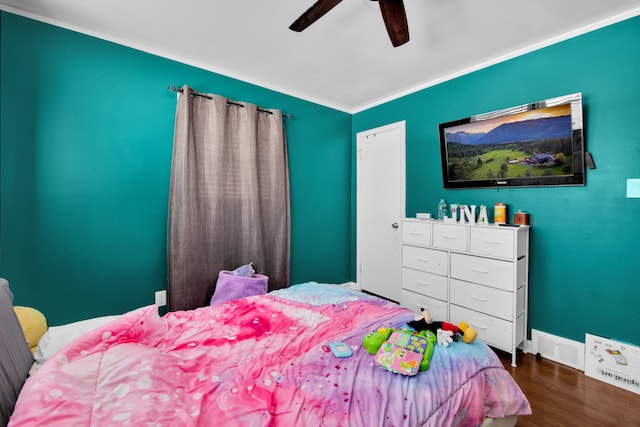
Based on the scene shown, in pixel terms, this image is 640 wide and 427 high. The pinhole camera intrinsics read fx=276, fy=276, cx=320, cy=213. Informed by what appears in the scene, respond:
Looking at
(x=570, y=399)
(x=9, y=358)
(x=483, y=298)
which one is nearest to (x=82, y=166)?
(x=9, y=358)

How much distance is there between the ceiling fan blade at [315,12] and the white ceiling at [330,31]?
0.97 ft

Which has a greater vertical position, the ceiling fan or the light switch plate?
the ceiling fan

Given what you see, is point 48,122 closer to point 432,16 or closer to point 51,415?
point 51,415

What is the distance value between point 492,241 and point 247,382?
2.21 metres

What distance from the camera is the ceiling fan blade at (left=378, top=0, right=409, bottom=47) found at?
1.54 metres

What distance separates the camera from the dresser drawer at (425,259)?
2686 mm

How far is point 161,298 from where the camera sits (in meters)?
2.57

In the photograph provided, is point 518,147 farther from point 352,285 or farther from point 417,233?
point 352,285

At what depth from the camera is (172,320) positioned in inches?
64.5

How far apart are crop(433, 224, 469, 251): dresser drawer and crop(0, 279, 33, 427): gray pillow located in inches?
112

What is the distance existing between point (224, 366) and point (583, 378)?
260 centimetres

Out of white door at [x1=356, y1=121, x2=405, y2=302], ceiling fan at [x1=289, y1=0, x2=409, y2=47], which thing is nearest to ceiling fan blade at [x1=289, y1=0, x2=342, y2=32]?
ceiling fan at [x1=289, y1=0, x2=409, y2=47]

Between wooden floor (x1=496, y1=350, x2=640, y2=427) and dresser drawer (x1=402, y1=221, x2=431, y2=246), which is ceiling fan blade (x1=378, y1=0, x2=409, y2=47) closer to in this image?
dresser drawer (x1=402, y1=221, x2=431, y2=246)

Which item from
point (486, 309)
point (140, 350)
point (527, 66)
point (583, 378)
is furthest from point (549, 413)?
point (527, 66)
